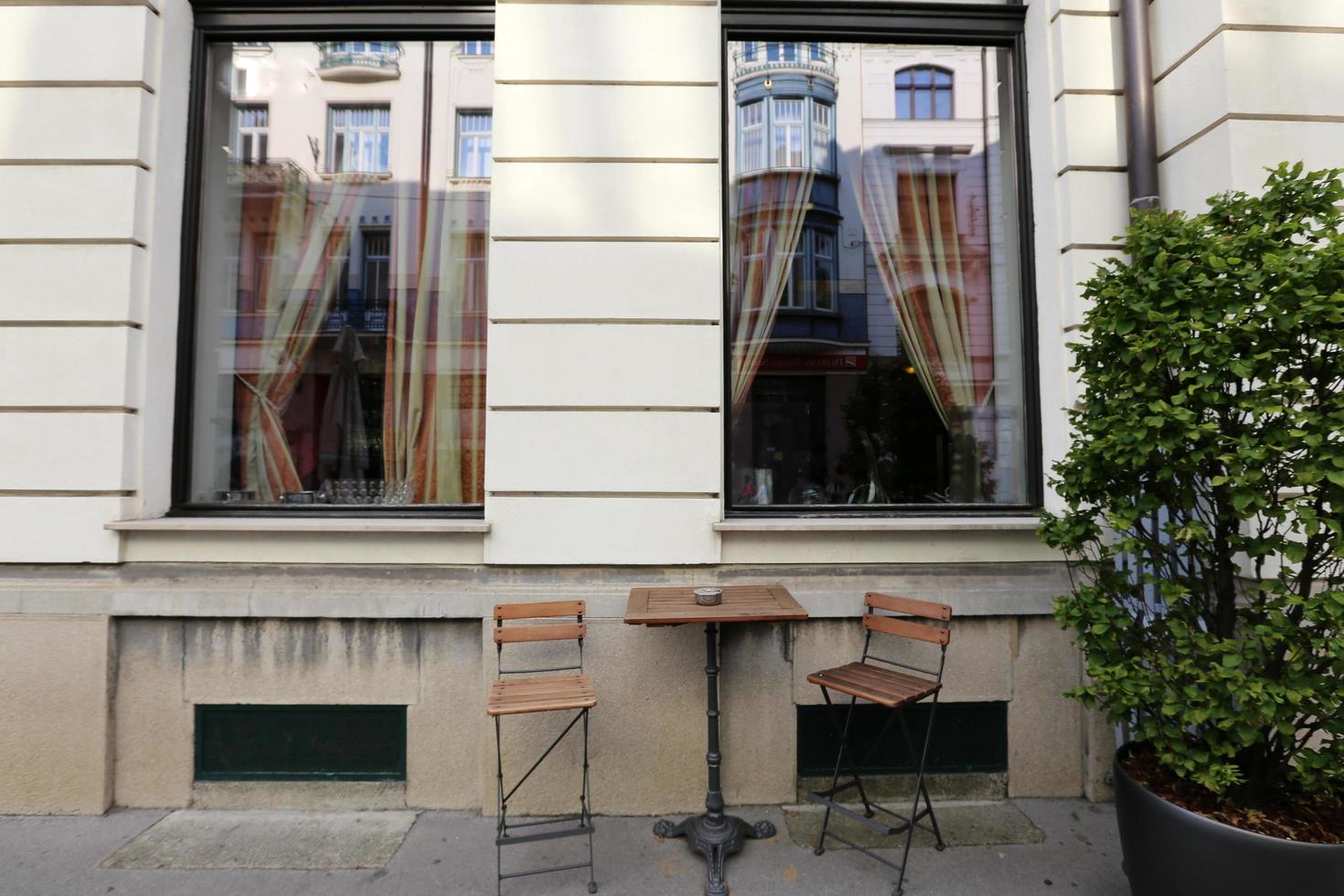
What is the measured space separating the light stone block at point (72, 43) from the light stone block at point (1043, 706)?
6384mm

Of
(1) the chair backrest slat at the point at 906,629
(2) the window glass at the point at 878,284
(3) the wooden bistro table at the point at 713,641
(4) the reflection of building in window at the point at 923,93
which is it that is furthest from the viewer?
(4) the reflection of building in window at the point at 923,93

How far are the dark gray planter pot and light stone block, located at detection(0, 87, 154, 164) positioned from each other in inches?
245

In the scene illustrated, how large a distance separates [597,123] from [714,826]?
13.1 feet

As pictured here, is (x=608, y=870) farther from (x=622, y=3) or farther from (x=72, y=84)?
(x=72, y=84)

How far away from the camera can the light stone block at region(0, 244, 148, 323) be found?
4004 millimetres

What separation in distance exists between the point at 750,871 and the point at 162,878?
2.86 metres

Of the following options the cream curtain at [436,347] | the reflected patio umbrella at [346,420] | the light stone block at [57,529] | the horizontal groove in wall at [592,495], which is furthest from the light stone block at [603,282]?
the light stone block at [57,529]

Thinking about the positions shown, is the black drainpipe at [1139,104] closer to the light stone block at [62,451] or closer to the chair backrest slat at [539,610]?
the chair backrest slat at [539,610]

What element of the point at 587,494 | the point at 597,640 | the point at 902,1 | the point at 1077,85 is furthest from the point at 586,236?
the point at 1077,85

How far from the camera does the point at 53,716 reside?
388 centimetres

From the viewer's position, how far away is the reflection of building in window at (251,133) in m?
4.77

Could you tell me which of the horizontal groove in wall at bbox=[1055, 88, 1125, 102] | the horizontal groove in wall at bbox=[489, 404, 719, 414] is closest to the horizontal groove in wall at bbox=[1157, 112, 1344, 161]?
the horizontal groove in wall at bbox=[1055, 88, 1125, 102]

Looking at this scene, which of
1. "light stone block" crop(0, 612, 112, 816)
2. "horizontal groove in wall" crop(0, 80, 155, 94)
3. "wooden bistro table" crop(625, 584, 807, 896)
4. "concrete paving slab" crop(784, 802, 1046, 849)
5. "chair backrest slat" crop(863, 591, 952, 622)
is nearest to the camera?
"wooden bistro table" crop(625, 584, 807, 896)

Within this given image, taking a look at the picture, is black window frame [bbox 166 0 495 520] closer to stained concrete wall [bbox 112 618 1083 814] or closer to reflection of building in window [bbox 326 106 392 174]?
reflection of building in window [bbox 326 106 392 174]
